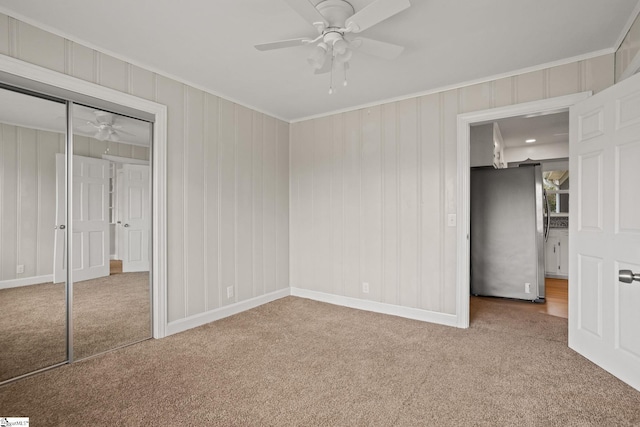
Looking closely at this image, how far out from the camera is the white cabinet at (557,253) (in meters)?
5.64

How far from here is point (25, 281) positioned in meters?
2.35

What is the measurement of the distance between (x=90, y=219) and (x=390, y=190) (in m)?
2.88

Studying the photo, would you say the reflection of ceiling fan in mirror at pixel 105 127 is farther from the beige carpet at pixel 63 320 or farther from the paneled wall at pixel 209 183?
the beige carpet at pixel 63 320

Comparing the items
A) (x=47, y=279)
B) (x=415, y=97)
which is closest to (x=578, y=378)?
(x=415, y=97)

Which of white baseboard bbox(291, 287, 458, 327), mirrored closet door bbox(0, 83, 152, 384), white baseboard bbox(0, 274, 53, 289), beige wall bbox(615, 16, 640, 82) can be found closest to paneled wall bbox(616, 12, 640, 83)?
beige wall bbox(615, 16, 640, 82)

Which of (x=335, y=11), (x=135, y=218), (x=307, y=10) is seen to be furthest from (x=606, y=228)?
(x=135, y=218)

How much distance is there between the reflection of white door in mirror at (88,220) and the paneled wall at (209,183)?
1.73ft

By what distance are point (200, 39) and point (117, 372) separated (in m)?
2.50

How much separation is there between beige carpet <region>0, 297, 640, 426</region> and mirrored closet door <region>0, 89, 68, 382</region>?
22 centimetres

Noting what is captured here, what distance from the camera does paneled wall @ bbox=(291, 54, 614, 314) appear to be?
320 centimetres

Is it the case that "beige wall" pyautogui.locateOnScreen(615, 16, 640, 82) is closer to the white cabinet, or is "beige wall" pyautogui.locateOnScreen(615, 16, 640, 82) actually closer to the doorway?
the doorway

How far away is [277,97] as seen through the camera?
3688mm

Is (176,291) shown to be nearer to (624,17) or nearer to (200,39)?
(200,39)

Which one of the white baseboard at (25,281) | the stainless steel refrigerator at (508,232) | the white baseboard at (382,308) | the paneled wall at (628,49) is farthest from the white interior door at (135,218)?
the stainless steel refrigerator at (508,232)
